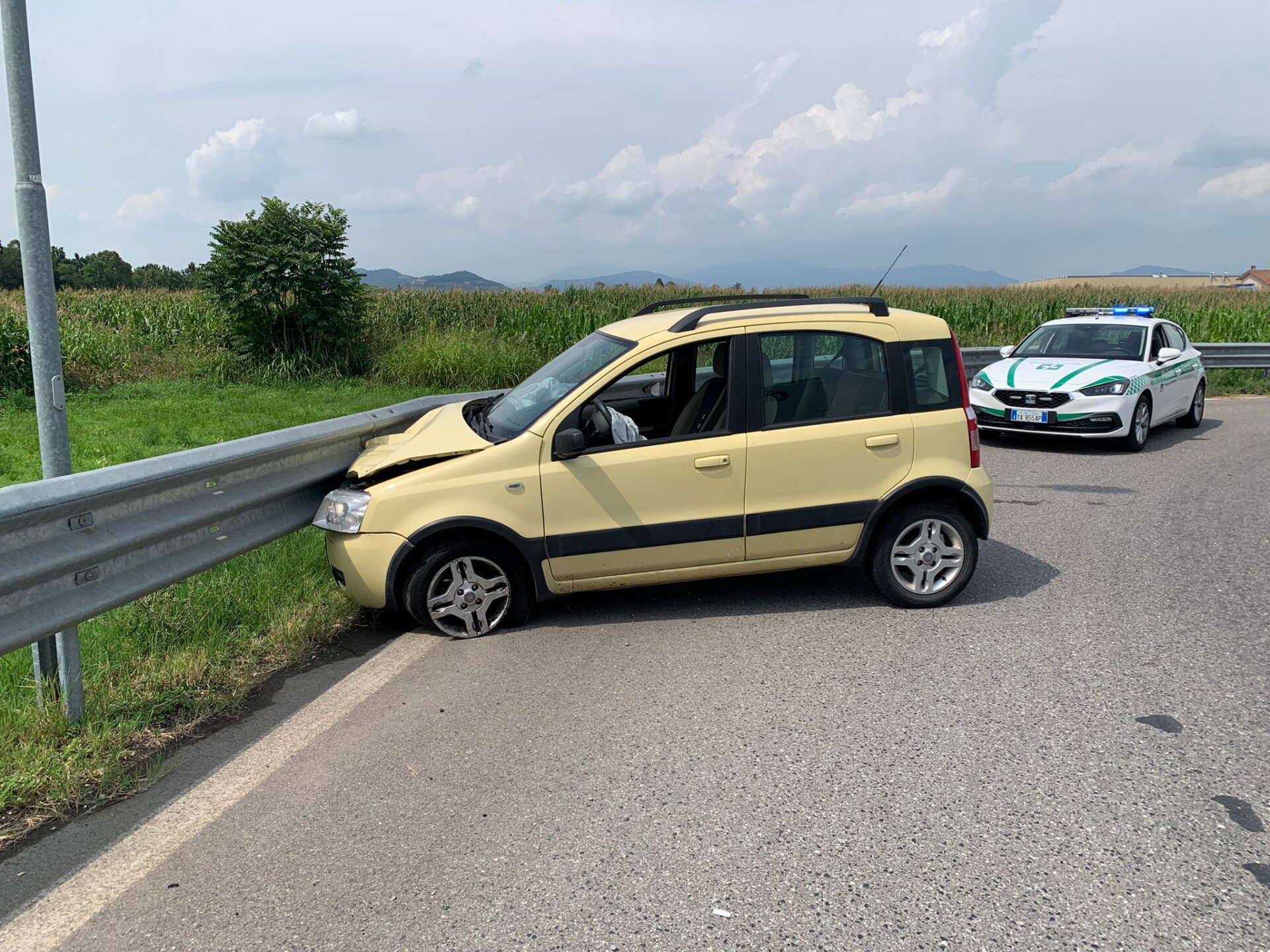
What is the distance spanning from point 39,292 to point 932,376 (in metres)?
4.69

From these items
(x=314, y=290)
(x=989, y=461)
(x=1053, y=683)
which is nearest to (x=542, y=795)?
(x=1053, y=683)


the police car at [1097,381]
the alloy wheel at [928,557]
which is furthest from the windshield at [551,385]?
the police car at [1097,381]

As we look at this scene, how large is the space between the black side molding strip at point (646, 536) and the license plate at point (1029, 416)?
24.1 feet

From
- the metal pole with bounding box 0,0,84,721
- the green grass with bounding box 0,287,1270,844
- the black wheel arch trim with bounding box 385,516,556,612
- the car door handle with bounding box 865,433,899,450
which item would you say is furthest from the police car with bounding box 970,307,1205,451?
the metal pole with bounding box 0,0,84,721

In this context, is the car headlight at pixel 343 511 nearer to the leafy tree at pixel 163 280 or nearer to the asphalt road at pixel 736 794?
the asphalt road at pixel 736 794

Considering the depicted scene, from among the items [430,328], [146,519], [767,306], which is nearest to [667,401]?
[767,306]

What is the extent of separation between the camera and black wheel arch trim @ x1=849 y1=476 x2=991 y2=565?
227 inches

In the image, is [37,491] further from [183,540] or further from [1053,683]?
[1053,683]

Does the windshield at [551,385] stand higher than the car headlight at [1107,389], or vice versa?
the windshield at [551,385]

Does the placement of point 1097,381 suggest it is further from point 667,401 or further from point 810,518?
point 810,518

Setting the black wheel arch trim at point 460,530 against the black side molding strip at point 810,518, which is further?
the black side molding strip at point 810,518

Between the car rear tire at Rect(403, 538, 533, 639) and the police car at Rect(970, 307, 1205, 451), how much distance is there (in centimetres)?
734

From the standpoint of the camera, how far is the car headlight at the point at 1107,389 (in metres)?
11.4

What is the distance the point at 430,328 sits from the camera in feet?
67.6
